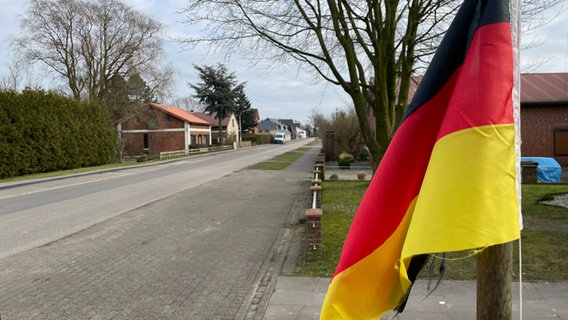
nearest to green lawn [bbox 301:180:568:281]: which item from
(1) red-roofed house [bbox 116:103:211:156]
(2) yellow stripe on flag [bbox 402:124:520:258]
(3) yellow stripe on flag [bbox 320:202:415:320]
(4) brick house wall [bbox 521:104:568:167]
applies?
(3) yellow stripe on flag [bbox 320:202:415:320]

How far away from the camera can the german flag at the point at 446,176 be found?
1.67 m

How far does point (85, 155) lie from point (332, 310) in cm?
3352

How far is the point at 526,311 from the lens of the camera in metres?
4.49

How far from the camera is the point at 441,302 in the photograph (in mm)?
4832

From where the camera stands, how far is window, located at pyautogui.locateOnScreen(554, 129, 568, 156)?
84.0ft

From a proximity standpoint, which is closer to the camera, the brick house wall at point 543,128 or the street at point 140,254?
the street at point 140,254

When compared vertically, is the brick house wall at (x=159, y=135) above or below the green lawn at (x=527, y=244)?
above

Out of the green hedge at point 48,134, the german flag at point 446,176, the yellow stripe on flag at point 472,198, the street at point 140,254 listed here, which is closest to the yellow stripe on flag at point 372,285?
the german flag at point 446,176

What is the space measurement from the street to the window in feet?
61.2

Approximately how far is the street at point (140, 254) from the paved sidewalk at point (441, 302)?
30cm

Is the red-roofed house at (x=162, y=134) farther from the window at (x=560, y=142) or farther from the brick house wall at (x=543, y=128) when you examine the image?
the window at (x=560, y=142)

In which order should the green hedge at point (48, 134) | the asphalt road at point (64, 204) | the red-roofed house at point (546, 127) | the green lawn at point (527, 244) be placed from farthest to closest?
1. the red-roofed house at point (546, 127)
2. the green hedge at point (48, 134)
3. the asphalt road at point (64, 204)
4. the green lawn at point (527, 244)

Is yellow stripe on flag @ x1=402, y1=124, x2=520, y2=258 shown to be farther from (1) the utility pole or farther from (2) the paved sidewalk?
(2) the paved sidewalk

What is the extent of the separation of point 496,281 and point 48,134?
30.4m
